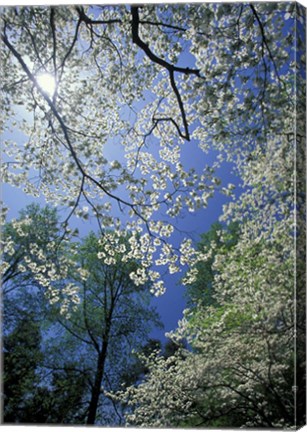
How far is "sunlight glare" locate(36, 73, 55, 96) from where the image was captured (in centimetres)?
581

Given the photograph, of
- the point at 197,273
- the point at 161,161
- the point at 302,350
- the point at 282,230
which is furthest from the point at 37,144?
the point at 302,350

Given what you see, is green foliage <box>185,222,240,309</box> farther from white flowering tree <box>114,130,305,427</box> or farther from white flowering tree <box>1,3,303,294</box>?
white flowering tree <box>1,3,303,294</box>

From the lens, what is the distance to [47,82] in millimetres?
5828

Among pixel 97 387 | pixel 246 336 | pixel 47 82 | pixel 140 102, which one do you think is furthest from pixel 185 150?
pixel 97 387

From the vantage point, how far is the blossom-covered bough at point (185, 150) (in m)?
5.35

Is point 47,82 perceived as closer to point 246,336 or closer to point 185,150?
point 185,150

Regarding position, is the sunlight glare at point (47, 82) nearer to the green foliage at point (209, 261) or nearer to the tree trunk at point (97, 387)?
the green foliage at point (209, 261)

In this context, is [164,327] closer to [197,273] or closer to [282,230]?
[197,273]

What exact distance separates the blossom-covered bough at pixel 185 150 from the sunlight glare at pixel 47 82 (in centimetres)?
2

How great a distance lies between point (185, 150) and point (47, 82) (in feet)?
3.83

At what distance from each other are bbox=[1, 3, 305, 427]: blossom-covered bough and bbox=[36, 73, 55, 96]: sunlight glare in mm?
24

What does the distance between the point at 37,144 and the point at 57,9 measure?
3.24 ft

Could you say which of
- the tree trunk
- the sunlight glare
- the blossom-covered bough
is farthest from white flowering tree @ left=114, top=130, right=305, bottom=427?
the sunlight glare

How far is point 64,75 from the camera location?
576 centimetres
